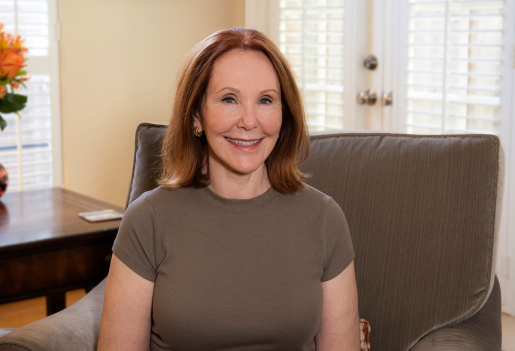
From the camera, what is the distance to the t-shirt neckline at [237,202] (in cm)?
122

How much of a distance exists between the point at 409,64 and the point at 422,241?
1.59m

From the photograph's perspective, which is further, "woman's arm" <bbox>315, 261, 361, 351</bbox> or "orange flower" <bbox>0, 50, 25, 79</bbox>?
"orange flower" <bbox>0, 50, 25, 79</bbox>

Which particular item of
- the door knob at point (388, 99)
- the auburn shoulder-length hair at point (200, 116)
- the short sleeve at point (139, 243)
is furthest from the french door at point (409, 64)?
the short sleeve at point (139, 243)

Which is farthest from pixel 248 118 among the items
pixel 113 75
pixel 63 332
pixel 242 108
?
pixel 113 75

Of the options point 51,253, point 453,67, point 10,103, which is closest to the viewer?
point 51,253

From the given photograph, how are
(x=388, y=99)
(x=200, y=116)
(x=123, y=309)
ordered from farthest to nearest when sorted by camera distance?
(x=388, y=99)
(x=200, y=116)
(x=123, y=309)

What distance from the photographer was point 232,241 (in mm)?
1183

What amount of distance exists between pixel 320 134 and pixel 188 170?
0.41 meters

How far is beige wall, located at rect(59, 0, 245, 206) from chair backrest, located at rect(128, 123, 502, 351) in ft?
5.78

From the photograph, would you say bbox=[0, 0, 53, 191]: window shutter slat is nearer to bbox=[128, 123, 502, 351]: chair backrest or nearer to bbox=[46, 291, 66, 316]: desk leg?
bbox=[46, 291, 66, 316]: desk leg

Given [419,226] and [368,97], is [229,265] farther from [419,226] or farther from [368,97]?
[368,97]

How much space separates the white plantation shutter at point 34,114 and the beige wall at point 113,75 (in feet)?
0.21

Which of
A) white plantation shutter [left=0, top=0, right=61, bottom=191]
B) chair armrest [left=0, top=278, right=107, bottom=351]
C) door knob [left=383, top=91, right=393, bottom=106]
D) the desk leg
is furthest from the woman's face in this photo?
white plantation shutter [left=0, top=0, right=61, bottom=191]

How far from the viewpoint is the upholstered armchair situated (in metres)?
1.27
